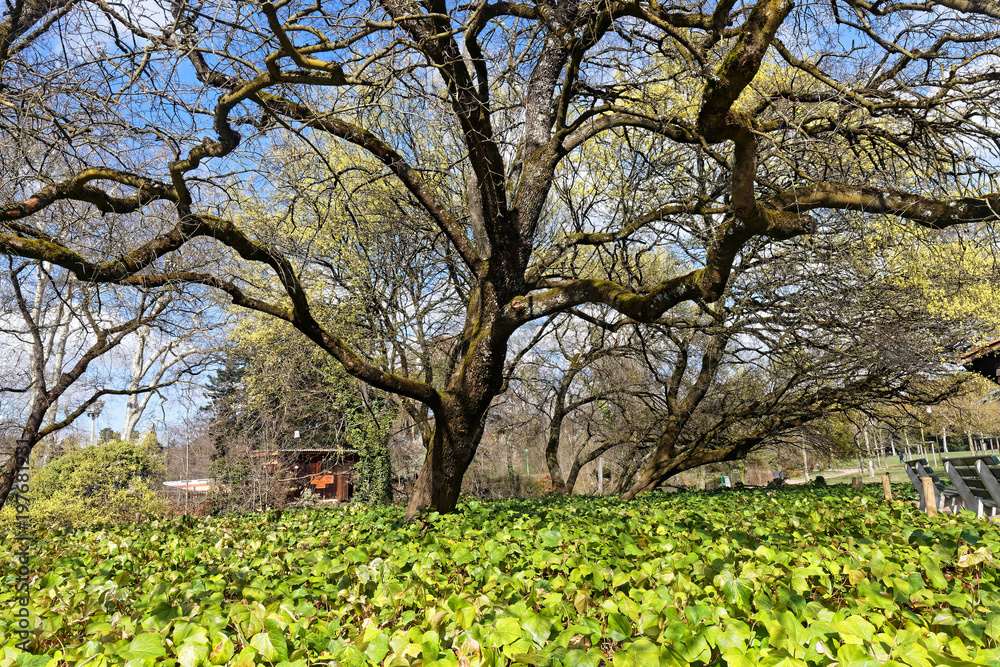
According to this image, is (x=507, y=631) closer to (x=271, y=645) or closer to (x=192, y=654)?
(x=271, y=645)

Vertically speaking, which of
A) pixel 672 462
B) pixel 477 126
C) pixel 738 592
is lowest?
pixel 672 462

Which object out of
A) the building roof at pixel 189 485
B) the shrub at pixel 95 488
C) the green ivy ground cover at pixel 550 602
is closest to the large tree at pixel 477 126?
the green ivy ground cover at pixel 550 602

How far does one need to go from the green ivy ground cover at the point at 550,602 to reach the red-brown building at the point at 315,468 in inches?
447

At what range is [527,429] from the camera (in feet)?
58.2

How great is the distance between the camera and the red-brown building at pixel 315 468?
14.6 m

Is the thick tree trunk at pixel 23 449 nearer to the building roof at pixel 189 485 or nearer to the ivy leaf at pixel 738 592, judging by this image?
the ivy leaf at pixel 738 592

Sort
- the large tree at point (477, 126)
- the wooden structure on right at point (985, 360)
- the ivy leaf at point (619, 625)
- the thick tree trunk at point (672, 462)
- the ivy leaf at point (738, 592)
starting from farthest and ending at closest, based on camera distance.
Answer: the thick tree trunk at point (672, 462)
the wooden structure on right at point (985, 360)
the large tree at point (477, 126)
the ivy leaf at point (738, 592)
the ivy leaf at point (619, 625)

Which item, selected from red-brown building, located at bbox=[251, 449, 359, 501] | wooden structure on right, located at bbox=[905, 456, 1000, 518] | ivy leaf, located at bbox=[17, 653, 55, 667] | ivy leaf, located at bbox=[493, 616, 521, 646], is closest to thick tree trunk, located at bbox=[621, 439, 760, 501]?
wooden structure on right, located at bbox=[905, 456, 1000, 518]

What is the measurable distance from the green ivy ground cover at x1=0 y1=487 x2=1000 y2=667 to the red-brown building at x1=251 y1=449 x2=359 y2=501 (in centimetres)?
1136

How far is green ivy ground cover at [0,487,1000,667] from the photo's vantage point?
4.75 feet

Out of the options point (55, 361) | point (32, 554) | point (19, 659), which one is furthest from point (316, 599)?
point (55, 361)

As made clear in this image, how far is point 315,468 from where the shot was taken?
76.8ft

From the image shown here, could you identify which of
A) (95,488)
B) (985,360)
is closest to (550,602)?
(985,360)

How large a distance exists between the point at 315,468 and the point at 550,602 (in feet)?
76.7
